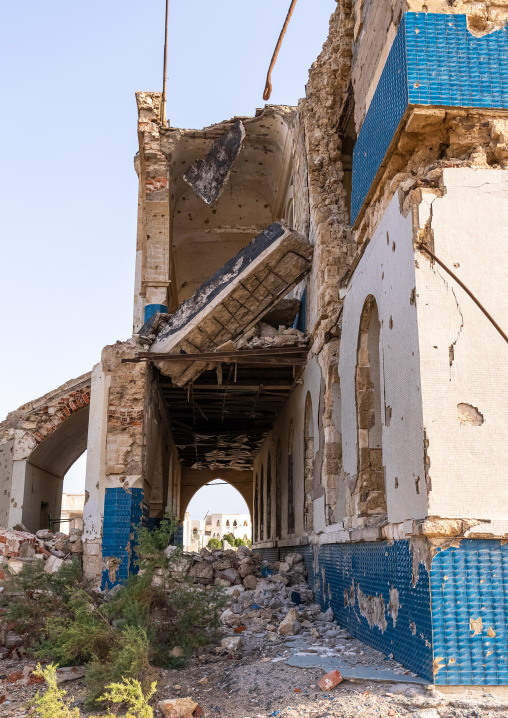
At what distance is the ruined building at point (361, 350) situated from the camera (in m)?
4.37

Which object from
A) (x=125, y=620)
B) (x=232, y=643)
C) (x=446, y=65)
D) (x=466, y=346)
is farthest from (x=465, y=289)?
(x=125, y=620)

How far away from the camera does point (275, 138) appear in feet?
43.8

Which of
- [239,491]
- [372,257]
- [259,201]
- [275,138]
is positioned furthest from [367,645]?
[239,491]

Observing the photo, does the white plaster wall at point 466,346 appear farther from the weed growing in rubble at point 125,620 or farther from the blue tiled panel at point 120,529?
the blue tiled panel at point 120,529

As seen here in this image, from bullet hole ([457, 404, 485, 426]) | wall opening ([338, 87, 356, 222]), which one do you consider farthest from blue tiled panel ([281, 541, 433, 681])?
wall opening ([338, 87, 356, 222])

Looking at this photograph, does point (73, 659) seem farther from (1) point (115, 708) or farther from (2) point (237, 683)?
(2) point (237, 683)

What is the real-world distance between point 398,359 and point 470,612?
6.15 ft

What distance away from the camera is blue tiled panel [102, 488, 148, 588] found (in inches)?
353

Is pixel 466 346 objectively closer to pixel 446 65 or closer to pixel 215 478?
pixel 446 65

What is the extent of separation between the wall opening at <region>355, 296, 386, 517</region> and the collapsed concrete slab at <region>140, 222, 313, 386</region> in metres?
2.93

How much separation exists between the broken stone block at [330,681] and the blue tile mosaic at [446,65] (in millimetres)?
4130

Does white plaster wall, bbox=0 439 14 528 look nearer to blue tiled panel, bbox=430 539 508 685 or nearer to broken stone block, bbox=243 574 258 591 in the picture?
broken stone block, bbox=243 574 258 591

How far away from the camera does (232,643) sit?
19.8 feet

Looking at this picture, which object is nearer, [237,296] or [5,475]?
[237,296]
